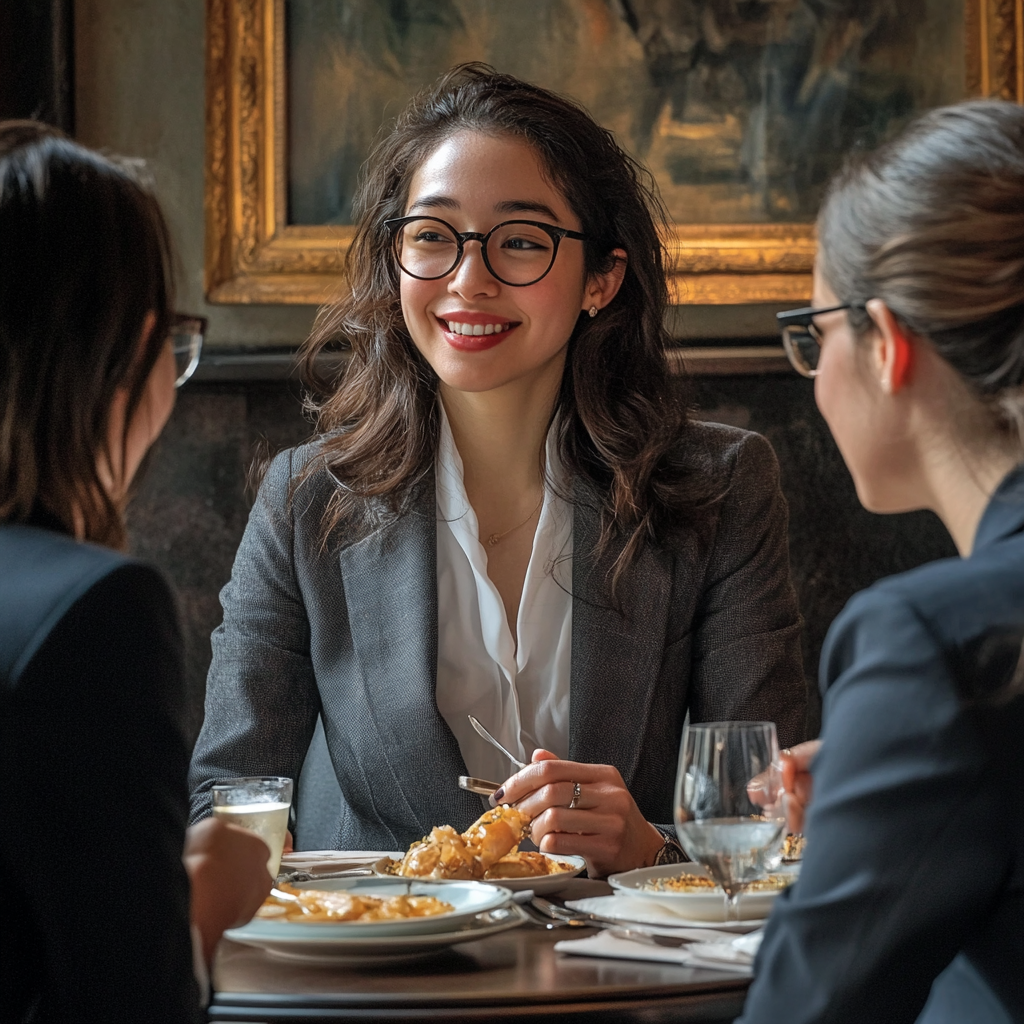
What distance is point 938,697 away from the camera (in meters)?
0.80

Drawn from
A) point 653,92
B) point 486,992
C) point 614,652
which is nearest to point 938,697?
point 486,992

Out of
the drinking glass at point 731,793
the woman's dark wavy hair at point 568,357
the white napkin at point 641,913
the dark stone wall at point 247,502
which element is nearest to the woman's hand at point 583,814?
the white napkin at point 641,913

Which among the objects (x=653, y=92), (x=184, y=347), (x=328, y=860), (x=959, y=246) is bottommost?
(x=328, y=860)

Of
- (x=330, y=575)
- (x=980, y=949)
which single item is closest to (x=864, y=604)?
(x=980, y=949)

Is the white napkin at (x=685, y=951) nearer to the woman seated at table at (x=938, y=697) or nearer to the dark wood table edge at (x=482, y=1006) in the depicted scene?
the dark wood table edge at (x=482, y=1006)

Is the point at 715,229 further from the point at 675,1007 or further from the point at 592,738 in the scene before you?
the point at 675,1007

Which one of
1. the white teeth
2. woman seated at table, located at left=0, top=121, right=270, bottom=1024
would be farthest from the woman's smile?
woman seated at table, located at left=0, top=121, right=270, bottom=1024

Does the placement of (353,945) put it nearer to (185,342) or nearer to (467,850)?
(467,850)

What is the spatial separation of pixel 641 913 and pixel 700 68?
2.47 meters

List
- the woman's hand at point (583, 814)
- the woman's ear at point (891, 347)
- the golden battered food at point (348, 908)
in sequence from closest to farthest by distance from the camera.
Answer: the woman's ear at point (891, 347) → the golden battered food at point (348, 908) → the woman's hand at point (583, 814)

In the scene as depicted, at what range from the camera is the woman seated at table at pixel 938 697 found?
2.61 feet

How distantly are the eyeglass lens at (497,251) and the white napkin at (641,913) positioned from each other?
1.06 metres

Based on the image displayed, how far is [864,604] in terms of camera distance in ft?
2.83

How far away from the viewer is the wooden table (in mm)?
995
